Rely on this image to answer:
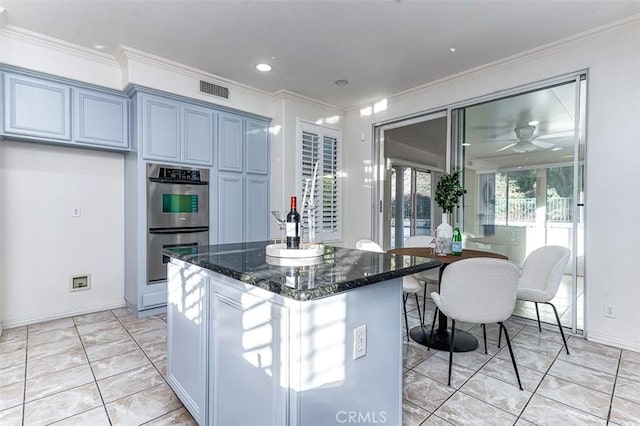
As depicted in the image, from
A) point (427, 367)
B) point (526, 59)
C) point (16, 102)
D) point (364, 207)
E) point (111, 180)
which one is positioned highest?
point (526, 59)

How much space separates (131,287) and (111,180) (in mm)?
1241

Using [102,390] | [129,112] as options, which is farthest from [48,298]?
[129,112]

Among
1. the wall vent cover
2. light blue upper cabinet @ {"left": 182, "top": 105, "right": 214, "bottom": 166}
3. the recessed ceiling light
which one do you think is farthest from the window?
the wall vent cover

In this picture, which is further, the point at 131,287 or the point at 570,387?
the point at 131,287

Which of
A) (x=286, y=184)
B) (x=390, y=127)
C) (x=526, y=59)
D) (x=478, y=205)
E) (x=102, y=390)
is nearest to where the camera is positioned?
(x=102, y=390)

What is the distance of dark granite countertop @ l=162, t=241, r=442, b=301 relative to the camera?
1.13m

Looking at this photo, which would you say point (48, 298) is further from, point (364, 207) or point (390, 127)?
point (390, 127)

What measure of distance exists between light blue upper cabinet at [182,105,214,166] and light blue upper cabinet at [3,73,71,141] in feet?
3.47

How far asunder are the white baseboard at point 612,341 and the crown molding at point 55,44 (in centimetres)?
533

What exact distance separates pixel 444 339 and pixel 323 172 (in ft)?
9.17

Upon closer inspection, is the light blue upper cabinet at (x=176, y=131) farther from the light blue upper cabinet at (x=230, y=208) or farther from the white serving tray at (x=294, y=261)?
the white serving tray at (x=294, y=261)

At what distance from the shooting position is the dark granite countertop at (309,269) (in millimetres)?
1133

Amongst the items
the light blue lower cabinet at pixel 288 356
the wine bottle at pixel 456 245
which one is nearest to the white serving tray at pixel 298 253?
the light blue lower cabinet at pixel 288 356

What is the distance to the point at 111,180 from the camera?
12.0ft
